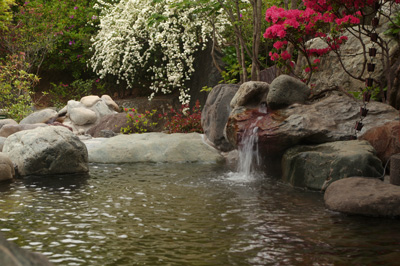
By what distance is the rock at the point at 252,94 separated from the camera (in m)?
9.73

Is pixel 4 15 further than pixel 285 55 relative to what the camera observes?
Yes

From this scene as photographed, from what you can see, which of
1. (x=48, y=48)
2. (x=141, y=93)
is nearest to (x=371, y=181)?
(x=141, y=93)

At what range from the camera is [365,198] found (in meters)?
5.86

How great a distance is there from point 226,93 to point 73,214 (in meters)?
6.58

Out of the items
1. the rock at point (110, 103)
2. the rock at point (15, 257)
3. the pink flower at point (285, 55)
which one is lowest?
the rock at point (15, 257)

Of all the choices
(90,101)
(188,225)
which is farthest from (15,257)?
(90,101)

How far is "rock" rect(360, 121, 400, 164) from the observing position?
758 cm

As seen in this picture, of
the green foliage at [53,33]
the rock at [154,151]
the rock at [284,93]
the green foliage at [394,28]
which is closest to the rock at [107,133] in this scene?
the rock at [154,151]

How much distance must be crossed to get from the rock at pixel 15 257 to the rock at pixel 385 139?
6897mm

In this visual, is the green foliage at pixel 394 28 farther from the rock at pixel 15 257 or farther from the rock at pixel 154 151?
the rock at pixel 15 257

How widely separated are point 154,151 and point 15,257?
389 inches

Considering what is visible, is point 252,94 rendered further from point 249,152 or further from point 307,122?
point 307,122

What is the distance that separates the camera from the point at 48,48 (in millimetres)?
20188

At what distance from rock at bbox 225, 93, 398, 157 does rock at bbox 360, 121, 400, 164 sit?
36 centimetres
